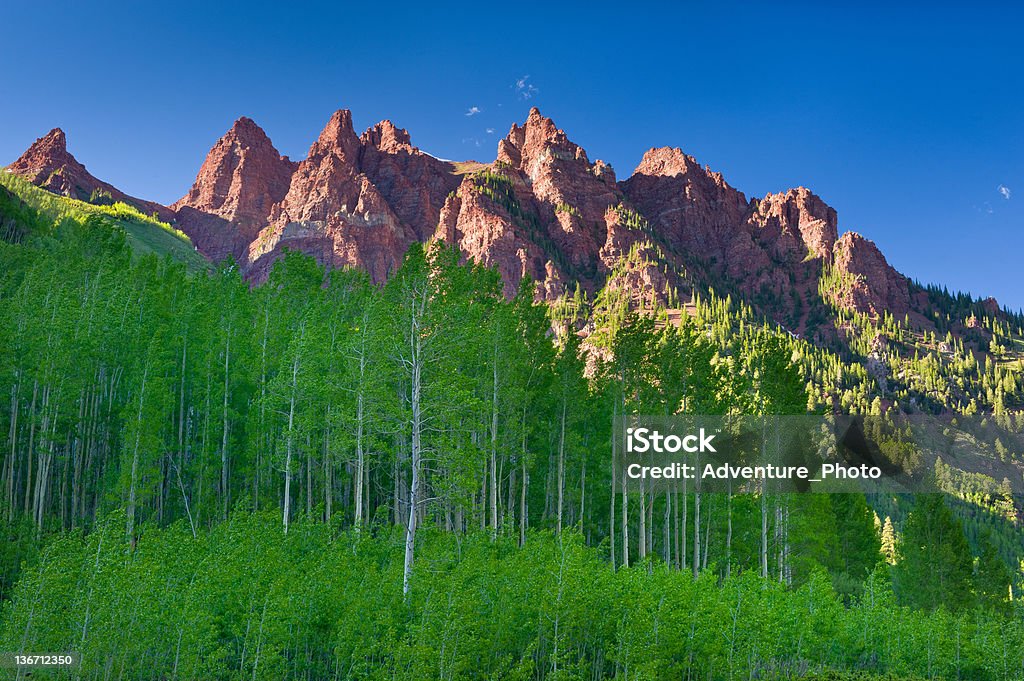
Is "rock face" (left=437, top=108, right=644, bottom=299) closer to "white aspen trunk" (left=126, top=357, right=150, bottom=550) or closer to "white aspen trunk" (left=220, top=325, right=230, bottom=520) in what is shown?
"white aspen trunk" (left=220, top=325, right=230, bottom=520)

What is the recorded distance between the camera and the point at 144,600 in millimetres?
12453

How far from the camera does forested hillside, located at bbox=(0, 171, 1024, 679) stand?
46.5 feet

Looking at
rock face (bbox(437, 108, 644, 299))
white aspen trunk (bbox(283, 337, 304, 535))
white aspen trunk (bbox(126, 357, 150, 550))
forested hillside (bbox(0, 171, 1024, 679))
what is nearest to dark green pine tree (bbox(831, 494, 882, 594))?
forested hillside (bbox(0, 171, 1024, 679))

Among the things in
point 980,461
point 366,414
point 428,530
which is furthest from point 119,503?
point 980,461

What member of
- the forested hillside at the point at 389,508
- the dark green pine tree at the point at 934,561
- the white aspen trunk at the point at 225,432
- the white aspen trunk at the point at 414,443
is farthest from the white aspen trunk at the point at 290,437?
the dark green pine tree at the point at 934,561

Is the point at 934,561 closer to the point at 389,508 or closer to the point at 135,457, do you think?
the point at 389,508

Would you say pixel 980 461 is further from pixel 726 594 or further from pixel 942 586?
pixel 726 594

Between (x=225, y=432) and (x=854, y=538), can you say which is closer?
(x=225, y=432)

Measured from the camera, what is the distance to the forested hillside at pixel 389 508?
14180 millimetres

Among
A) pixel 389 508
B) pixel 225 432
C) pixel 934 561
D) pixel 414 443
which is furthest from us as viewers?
pixel 934 561

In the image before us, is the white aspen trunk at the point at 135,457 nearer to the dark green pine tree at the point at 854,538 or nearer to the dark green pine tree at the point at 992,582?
the dark green pine tree at the point at 854,538

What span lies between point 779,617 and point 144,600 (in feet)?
61.7

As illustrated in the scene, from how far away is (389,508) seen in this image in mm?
20172

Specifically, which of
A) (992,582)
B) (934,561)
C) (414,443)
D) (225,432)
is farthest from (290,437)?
(992,582)
